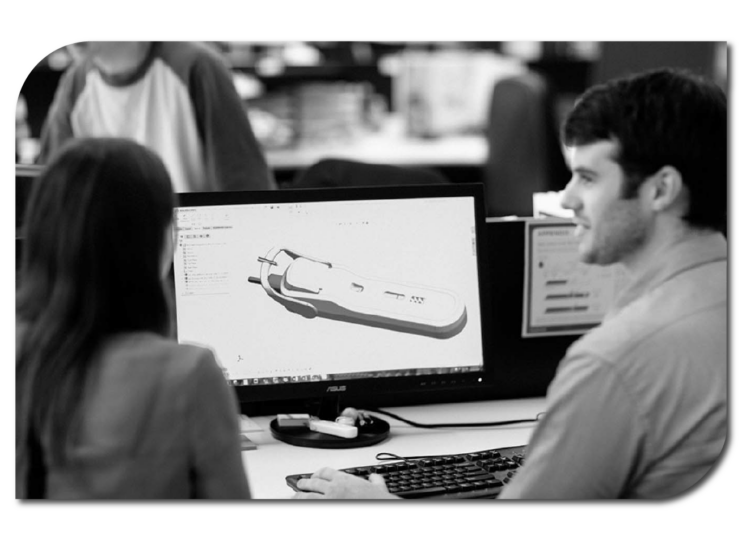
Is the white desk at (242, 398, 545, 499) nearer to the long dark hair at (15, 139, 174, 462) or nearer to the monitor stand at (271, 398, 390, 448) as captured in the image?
the monitor stand at (271, 398, 390, 448)

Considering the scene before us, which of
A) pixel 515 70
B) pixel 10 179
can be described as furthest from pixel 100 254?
pixel 515 70

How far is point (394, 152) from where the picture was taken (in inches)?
233

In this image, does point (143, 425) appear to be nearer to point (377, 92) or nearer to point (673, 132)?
point (673, 132)

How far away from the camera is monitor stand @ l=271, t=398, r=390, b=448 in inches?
73.3

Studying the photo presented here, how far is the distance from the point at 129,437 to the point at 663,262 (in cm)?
75

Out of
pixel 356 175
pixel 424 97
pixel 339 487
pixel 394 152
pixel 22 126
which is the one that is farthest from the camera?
pixel 424 97

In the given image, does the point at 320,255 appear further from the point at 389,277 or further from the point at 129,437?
the point at 129,437

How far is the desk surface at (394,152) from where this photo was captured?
578 cm

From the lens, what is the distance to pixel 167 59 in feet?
8.98

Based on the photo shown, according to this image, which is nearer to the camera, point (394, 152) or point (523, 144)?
point (523, 144)

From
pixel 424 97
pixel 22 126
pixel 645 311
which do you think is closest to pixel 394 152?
pixel 424 97

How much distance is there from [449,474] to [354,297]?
1.26ft

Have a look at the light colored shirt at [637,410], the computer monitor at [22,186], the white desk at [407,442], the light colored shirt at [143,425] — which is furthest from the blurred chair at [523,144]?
the light colored shirt at [143,425]

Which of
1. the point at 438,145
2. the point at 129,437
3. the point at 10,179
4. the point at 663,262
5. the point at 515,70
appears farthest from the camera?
the point at 515,70
